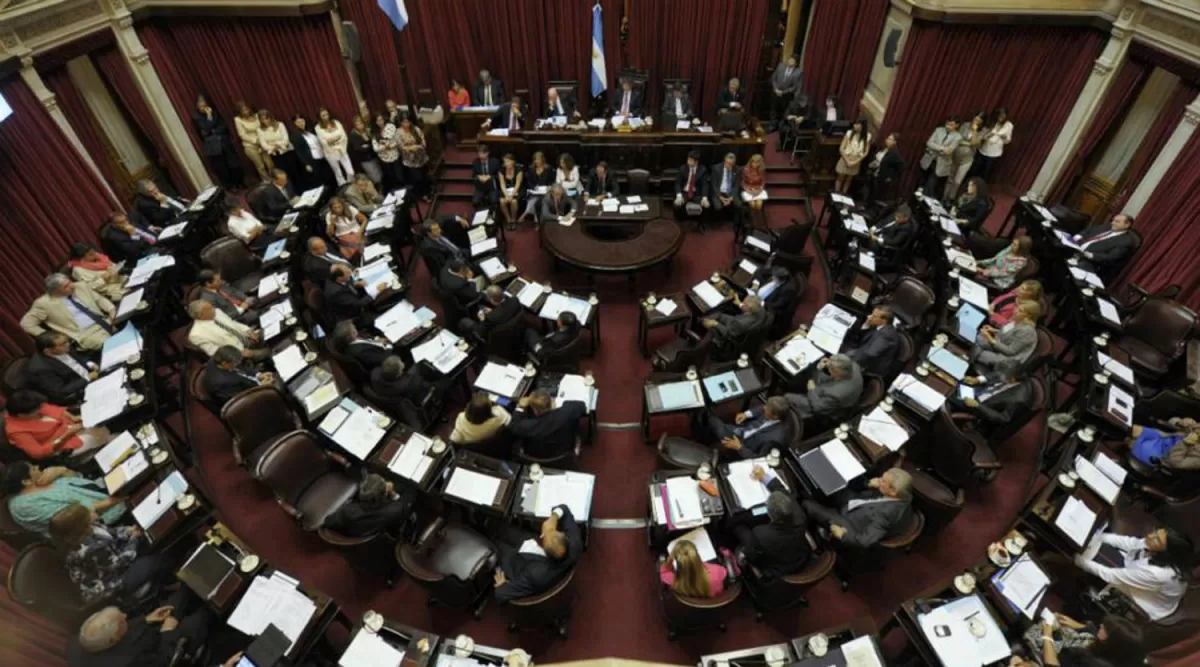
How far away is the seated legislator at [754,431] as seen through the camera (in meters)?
5.57

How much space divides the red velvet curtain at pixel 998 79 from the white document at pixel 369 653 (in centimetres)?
1112

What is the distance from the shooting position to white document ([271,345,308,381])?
6.25m

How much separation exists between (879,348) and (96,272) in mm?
9933

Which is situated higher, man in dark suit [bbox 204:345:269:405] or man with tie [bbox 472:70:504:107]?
man with tie [bbox 472:70:504:107]

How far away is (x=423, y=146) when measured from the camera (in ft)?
34.3

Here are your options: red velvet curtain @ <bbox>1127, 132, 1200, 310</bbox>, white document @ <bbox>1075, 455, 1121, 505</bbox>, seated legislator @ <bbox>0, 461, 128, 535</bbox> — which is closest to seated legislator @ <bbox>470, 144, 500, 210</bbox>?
seated legislator @ <bbox>0, 461, 128, 535</bbox>

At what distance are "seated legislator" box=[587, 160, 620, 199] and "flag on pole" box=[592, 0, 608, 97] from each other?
2.86 m

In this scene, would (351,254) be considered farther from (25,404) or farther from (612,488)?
(612,488)

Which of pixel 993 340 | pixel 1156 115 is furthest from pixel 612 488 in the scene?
pixel 1156 115

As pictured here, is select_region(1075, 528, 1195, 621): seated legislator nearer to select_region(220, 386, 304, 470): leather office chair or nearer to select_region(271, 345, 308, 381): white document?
select_region(220, 386, 304, 470): leather office chair

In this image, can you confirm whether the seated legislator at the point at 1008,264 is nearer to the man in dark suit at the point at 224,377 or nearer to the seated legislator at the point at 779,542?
the seated legislator at the point at 779,542

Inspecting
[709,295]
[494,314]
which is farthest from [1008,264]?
[494,314]

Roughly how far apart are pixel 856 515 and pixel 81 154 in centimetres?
1132

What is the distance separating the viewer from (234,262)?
26.5 ft
